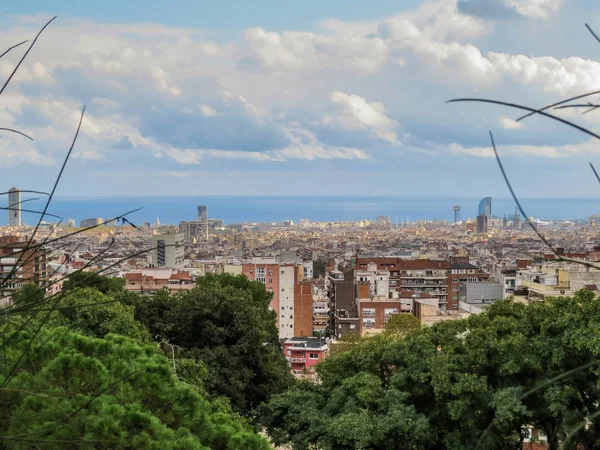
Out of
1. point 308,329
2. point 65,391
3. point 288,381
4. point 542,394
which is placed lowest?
point 308,329

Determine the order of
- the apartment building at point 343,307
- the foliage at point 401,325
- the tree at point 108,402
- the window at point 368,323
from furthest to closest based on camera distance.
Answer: the apartment building at point 343,307, the window at point 368,323, the foliage at point 401,325, the tree at point 108,402

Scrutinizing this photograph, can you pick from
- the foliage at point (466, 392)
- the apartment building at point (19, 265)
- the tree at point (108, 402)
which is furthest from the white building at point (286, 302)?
the apartment building at point (19, 265)

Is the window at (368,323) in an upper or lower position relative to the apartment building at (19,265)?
lower

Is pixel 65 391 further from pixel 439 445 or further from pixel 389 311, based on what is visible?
pixel 389 311

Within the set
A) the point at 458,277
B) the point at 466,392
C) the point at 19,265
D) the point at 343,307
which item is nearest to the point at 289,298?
the point at 343,307

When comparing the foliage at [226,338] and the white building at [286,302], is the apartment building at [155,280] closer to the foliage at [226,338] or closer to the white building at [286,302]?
the white building at [286,302]

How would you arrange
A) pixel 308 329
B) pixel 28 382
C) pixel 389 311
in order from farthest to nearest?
pixel 308 329 < pixel 389 311 < pixel 28 382

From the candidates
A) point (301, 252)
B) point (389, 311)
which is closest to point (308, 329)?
point (389, 311)

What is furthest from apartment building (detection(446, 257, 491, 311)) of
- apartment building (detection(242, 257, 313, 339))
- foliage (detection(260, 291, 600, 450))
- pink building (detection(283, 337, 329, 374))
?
foliage (detection(260, 291, 600, 450))
